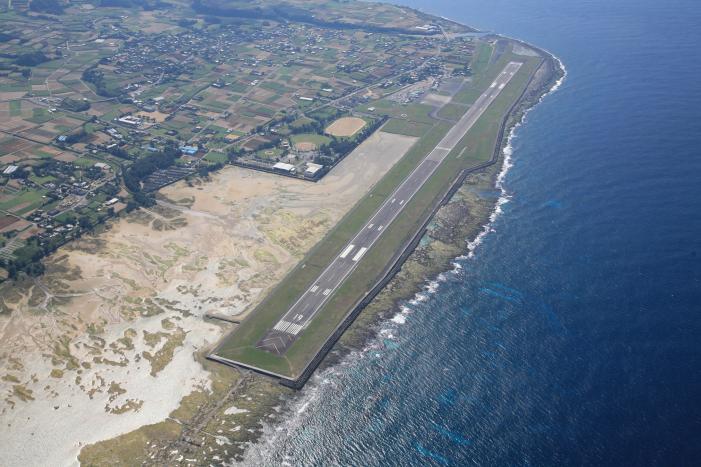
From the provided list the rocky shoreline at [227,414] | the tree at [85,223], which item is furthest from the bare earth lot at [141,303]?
the tree at [85,223]

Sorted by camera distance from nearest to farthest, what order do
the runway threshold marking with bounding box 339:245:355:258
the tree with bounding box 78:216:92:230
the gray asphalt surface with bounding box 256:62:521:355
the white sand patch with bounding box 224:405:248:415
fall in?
the white sand patch with bounding box 224:405:248:415
the gray asphalt surface with bounding box 256:62:521:355
the runway threshold marking with bounding box 339:245:355:258
the tree with bounding box 78:216:92:230

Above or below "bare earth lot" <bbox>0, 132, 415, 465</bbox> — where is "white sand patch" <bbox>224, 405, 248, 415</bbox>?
above

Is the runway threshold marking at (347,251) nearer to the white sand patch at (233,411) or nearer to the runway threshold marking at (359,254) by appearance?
the runway threshold marking at (359,254)

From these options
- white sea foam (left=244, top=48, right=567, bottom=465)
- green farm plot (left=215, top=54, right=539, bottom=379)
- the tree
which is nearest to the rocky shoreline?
white sea foam (left=244, top=48, right=567, bottom=465)

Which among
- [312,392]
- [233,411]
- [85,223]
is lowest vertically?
[85,223]

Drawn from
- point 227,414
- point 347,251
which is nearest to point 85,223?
point 347,251

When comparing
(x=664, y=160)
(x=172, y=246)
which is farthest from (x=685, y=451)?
(x=172, y=246)

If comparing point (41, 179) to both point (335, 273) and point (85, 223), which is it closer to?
point (85, 223)

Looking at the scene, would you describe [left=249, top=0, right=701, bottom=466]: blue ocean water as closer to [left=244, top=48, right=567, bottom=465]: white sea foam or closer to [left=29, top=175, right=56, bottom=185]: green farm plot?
[left=244, top=48, right=567, bottom=465]: white sea foam
